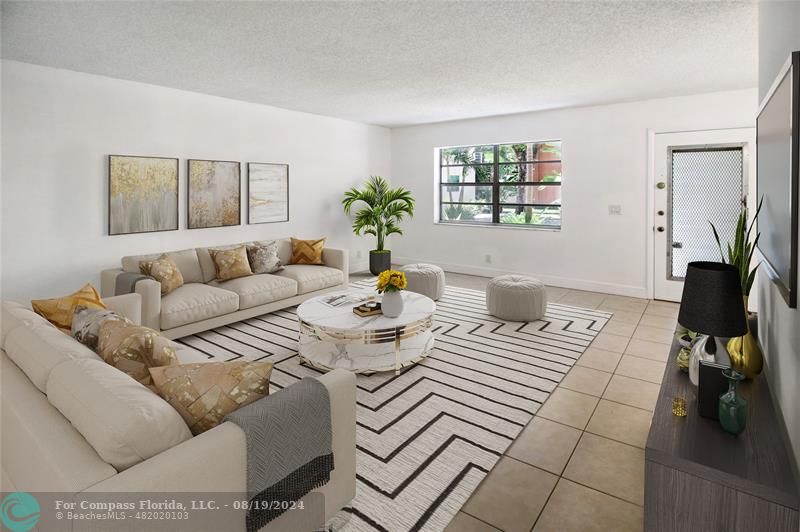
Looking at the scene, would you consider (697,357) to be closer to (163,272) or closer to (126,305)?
(126,305)

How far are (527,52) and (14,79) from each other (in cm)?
436

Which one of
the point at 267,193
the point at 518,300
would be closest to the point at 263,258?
the point at 267,193

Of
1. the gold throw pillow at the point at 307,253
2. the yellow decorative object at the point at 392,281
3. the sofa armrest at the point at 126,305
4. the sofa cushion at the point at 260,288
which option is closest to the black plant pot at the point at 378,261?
the gold throw pillow at the point at 307,253

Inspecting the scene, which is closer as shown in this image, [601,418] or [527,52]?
[601,418]

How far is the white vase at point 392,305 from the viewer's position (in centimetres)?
349

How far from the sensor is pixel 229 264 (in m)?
4.77

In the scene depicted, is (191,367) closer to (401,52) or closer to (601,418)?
(601,418)

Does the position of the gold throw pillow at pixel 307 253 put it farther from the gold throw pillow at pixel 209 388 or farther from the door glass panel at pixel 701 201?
the door glass panel at pixel 701 201

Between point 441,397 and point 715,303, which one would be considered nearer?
point 715,303

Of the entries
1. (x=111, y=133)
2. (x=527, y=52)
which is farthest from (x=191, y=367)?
(x=111, y=133)

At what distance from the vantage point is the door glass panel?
496cm

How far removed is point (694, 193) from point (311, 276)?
464cm

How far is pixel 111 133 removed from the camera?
4.38 m

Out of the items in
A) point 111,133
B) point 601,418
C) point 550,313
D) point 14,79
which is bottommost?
point 601,418
